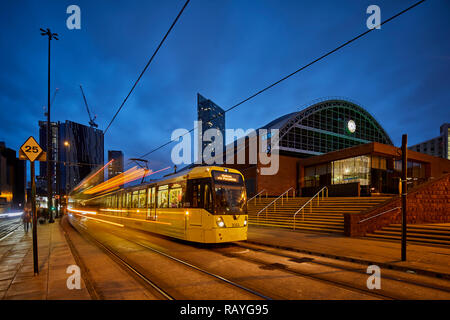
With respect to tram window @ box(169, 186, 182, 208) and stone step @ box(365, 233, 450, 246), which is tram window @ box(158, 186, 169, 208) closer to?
tram window @ box(169, 186, 182, 208)

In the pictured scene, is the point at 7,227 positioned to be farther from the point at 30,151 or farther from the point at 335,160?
the point at 335,160

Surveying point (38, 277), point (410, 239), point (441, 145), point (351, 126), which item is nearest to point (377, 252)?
point (410, 239)

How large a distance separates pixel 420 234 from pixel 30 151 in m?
14.9

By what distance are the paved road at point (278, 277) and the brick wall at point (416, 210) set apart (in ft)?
16.9

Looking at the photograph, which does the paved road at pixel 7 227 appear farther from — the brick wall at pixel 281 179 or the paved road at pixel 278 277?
the brick wall at pixel 281 179

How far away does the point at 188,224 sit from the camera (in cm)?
1045

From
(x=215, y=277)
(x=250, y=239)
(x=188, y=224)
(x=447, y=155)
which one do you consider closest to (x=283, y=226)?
(x=250, y=239)

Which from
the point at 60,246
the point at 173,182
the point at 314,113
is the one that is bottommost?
the point at 60,246

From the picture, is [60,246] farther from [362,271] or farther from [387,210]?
[387,210]

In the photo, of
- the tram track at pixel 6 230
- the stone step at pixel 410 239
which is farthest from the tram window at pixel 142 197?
the stone step at pixel 410 239

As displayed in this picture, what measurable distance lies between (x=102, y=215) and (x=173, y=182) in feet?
60.9

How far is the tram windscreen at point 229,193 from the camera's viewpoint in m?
9.84

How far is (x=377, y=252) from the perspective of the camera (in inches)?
350
